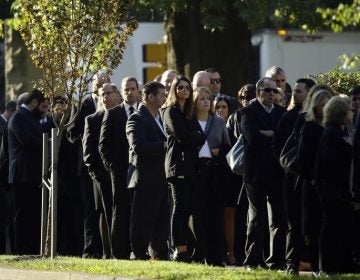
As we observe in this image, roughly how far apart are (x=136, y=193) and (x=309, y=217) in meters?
3.06

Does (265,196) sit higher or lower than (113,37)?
lower

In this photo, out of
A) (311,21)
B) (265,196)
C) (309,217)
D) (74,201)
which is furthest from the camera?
(311,21)

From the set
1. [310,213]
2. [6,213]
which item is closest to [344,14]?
[310,213]

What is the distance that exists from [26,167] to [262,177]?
14.8ft

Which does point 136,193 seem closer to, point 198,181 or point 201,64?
point 198,181

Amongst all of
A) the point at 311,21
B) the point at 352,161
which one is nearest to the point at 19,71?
the point at 311,21

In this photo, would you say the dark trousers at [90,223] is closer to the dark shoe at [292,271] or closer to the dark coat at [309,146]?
the dark shoe at [292,271]

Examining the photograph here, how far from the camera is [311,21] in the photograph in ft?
90.8

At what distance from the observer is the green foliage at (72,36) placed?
62.8 feet

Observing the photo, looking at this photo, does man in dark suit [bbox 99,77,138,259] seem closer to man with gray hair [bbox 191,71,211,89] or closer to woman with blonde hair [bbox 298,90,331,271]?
man with gray hair [bbox 191,71,211,89]

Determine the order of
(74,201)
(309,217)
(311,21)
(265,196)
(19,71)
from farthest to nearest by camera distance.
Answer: (19,71), (311,21), (74,201), (265,196), (309,217)

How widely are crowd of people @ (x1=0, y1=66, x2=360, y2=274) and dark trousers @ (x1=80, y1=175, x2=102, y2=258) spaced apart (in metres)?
0.01

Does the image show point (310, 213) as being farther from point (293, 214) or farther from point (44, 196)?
point (44, 196)

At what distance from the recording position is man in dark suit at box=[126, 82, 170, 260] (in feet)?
61.1
